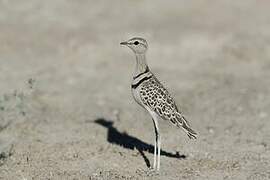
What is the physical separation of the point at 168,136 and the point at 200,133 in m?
0.65

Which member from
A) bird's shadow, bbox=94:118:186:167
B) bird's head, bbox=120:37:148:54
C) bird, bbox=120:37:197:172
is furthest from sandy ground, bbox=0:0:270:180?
bird's head, bbox=120:37:148:54

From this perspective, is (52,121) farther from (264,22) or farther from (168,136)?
(264,22)

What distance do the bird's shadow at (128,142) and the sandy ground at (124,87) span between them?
18 mm

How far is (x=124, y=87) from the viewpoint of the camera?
55.8 feet

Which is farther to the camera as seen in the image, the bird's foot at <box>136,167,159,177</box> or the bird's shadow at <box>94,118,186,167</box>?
the bird's shadow at <box>94,118,186,167</box>

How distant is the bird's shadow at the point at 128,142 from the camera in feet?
38.1

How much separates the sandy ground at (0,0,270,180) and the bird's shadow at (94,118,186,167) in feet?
0.06

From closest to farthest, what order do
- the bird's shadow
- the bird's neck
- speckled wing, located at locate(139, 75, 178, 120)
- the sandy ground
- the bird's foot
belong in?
speckled wing, located at locate(139, 75, 178, 120) → the bird's foot → the bird's neck → the sandy ground → the bird's shadow

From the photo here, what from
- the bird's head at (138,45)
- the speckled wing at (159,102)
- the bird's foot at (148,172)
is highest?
the bird's head at (138,45)

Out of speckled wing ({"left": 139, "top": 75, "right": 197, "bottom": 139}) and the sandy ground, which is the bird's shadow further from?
speckled wing ({"left": 139, "top": 75, "right": 197, "bottom": 139})

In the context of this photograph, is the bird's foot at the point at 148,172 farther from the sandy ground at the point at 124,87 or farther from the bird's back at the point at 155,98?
the bird's back at the point at 155,98

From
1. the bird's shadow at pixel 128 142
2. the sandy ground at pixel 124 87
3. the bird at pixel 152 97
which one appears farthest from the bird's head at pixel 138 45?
the bird's shadow at pixel 128 142

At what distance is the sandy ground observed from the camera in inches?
438

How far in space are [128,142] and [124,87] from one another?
450cm
